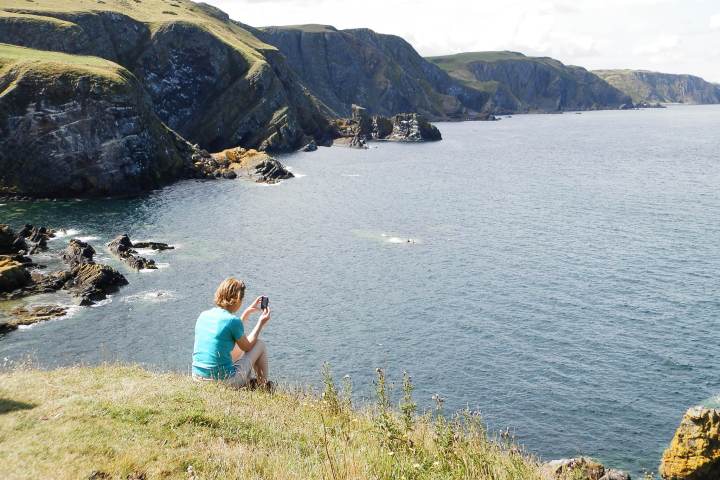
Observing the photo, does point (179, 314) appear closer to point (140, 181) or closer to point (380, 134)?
point (140, 181)

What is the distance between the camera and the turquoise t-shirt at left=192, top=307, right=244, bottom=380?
14.0 meters

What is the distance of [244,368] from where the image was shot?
579 inches

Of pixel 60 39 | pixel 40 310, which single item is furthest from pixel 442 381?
pixel 60 39

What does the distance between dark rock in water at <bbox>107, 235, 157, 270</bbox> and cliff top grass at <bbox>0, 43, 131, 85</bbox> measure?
43393 millimetres

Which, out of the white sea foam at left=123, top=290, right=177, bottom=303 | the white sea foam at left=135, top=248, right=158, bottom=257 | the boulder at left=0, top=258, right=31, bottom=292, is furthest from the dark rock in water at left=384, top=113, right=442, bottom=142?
the boulder at left=0, top=258, right=31, bottom=292

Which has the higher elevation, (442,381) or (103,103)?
(103,103)

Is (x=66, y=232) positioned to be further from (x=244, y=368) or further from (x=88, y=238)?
(x=244, y=368)

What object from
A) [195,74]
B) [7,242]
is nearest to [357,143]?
[195,74]

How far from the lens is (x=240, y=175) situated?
114 metres

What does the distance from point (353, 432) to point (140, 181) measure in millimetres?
91507

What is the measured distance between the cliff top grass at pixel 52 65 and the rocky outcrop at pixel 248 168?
21812mm

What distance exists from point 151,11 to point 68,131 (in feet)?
315

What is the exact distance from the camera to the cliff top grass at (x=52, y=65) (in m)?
91.1

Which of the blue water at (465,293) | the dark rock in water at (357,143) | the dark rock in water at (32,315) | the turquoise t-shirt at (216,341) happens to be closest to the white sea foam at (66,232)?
the blue water at (465,293)
